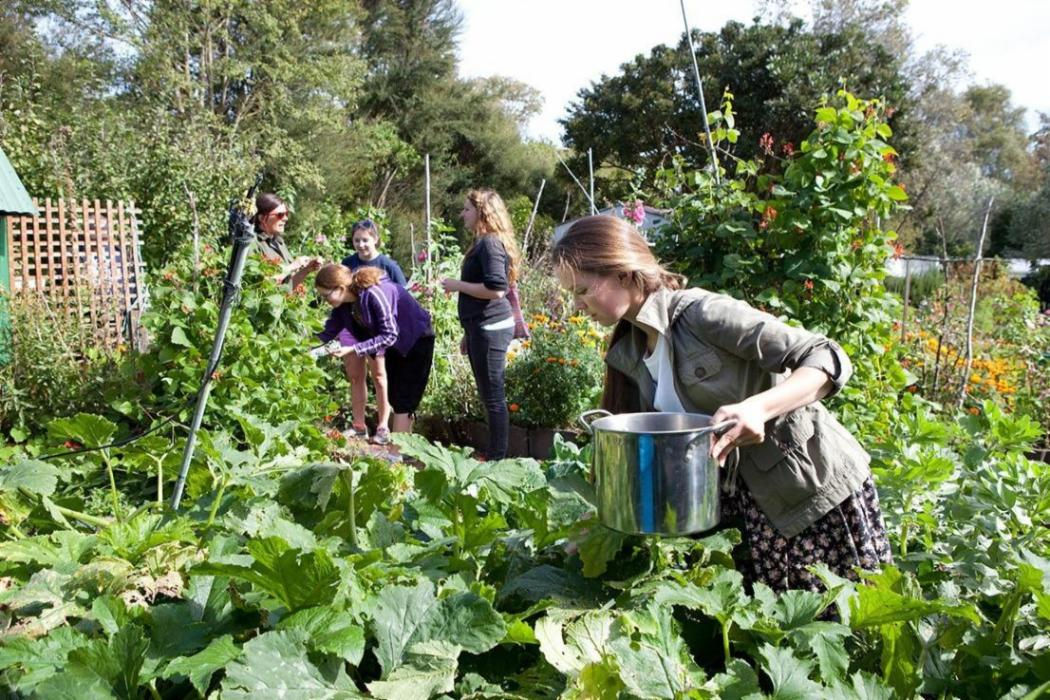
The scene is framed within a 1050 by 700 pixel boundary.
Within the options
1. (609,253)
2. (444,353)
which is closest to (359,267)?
(444,353)

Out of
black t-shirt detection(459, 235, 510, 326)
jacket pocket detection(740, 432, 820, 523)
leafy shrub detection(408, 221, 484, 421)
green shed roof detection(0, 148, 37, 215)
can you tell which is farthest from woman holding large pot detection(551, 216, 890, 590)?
green shed roof detection(0, 148, 37, 215)

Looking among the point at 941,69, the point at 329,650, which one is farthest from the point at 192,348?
the point at 941,69

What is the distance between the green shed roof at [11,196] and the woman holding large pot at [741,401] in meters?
6.92

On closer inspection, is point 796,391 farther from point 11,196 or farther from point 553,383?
point 11,196

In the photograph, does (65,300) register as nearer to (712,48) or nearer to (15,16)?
(15,16)

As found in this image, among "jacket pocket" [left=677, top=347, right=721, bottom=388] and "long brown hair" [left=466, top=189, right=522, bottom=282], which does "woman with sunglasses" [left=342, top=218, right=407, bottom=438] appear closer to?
"long brown hair" [left=466, top=189, right=522, bottom=282]

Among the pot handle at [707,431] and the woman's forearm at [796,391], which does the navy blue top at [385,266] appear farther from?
the pot handle at [707,431]

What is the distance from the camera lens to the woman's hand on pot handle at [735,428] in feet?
4.26

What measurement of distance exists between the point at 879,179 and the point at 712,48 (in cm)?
2253

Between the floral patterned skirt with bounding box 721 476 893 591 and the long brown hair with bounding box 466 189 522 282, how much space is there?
119 inches

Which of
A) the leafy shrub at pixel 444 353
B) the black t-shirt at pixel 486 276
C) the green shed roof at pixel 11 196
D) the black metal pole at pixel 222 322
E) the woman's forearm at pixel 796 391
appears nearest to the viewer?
the woman's forearm at pixel 796 391

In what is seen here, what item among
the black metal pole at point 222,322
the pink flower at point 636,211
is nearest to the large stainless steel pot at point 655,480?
the black metal pole at point 222,322

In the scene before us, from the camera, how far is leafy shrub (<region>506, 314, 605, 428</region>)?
5520 millimetres

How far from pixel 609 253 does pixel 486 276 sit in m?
2.90
